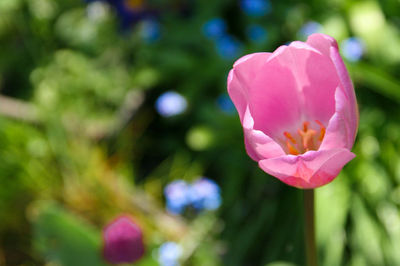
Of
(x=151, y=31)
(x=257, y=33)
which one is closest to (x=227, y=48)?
(x=257, y=33)

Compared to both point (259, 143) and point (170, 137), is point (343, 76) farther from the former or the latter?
Answer: point (170, 137)

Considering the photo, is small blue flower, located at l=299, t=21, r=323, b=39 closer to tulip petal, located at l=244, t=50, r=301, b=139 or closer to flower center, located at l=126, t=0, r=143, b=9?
flower center, located at l=126, t=0, r=143, b=9

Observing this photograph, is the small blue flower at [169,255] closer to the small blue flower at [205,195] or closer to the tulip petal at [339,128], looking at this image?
the small blue flower at [205,195]

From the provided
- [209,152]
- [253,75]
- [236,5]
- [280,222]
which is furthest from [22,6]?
[253,75]

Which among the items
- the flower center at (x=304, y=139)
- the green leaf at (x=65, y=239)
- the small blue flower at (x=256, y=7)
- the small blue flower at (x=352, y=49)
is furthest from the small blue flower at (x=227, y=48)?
the flower center at (x=304, y=139)

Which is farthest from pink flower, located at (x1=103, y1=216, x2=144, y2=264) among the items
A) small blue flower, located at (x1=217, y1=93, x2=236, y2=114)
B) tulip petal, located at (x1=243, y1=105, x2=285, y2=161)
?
small blue flower, located at (x1=217, y1=93, x2=236, y2=114)

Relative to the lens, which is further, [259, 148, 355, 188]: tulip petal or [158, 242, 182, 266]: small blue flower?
[158, 242, 182, 266]: small blue flower

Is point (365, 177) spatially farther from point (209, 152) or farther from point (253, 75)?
point (253, 75)
